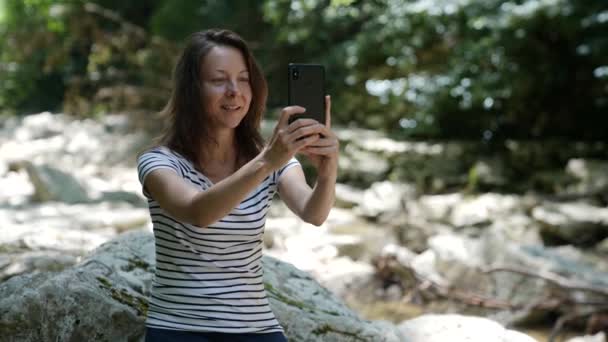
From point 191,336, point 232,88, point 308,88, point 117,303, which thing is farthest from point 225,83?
point 117,303

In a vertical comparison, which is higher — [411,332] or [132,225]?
[132,225]

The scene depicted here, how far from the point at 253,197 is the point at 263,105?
0.81 feet

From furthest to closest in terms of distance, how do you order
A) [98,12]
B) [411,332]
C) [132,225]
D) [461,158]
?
1. [98,12]
2. [461,158]
3. [132,225]
4. [411,332]

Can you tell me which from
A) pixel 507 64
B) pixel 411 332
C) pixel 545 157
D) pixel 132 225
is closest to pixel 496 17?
pixel 507 64

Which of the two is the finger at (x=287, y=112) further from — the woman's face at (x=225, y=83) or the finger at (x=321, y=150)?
the woman's face at (x=225, y=83)

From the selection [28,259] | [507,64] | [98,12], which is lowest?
[28,259]

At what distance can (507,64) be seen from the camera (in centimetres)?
757

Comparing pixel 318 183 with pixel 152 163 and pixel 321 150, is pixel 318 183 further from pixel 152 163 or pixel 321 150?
pixel 152 163

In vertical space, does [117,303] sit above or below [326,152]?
below

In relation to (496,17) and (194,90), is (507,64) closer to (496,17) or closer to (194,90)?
(496,17)

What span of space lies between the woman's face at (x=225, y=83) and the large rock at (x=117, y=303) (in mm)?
672

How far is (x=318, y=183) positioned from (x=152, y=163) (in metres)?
0.38

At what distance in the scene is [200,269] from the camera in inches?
58.0

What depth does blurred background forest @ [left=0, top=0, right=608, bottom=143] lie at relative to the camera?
24.2 feet
